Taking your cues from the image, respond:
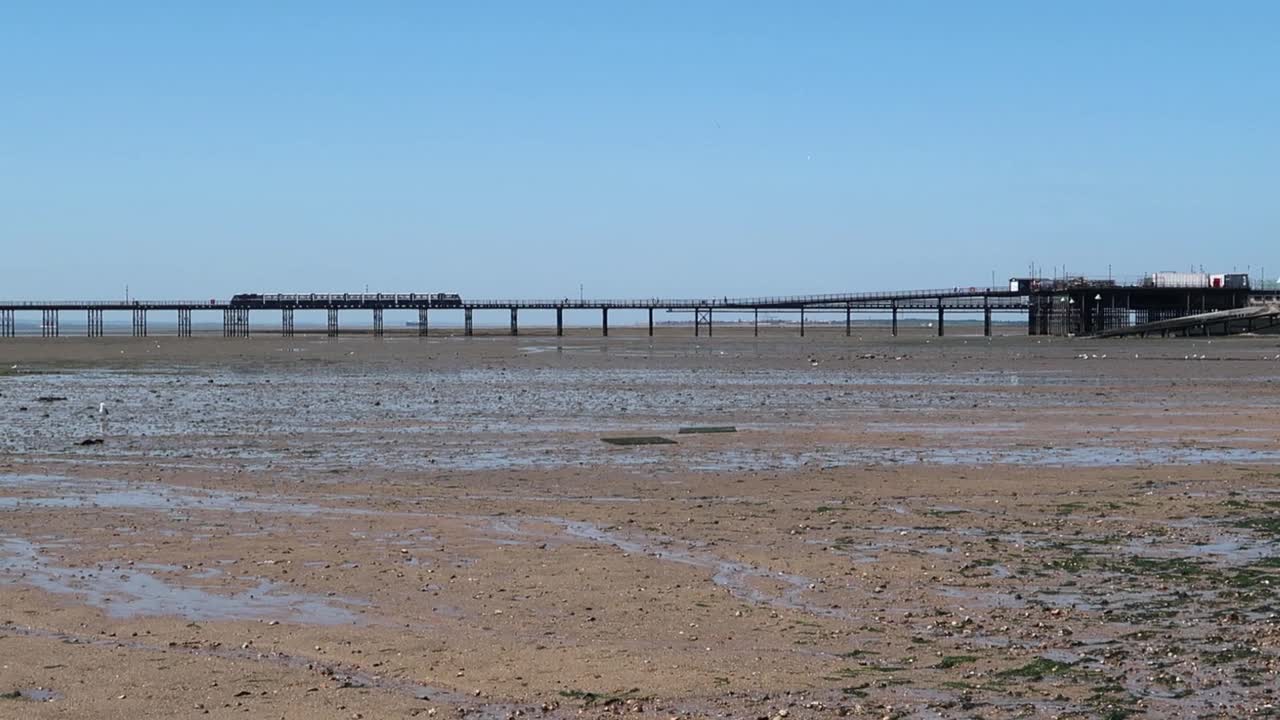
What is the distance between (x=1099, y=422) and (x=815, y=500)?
12.7 m

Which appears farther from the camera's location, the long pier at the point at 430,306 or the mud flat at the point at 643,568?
the long pier at the point at 430,306

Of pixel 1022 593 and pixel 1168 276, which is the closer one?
pixel 1022 593

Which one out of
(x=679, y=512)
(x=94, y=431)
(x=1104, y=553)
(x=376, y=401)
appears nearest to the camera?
(x=1104, y=553)

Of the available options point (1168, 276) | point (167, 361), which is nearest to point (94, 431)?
point (167, 361)

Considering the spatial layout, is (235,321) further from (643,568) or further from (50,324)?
(643,568)

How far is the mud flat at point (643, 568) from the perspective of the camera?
8805 mm

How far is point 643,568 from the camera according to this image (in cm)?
1272

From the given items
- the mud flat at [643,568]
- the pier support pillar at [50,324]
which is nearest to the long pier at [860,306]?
the pier support pillar at [50,324]

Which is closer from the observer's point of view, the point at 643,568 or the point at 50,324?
the point at 643,568

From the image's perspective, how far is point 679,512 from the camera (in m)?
16.4

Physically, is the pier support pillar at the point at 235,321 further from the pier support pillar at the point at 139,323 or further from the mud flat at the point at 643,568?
the mud flat at the point at 643,568

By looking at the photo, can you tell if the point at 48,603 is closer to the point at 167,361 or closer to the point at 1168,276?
the point at 167,361

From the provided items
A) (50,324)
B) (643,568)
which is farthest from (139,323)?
(643,568)

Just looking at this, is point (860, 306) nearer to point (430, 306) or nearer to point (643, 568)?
point (430, 306)
